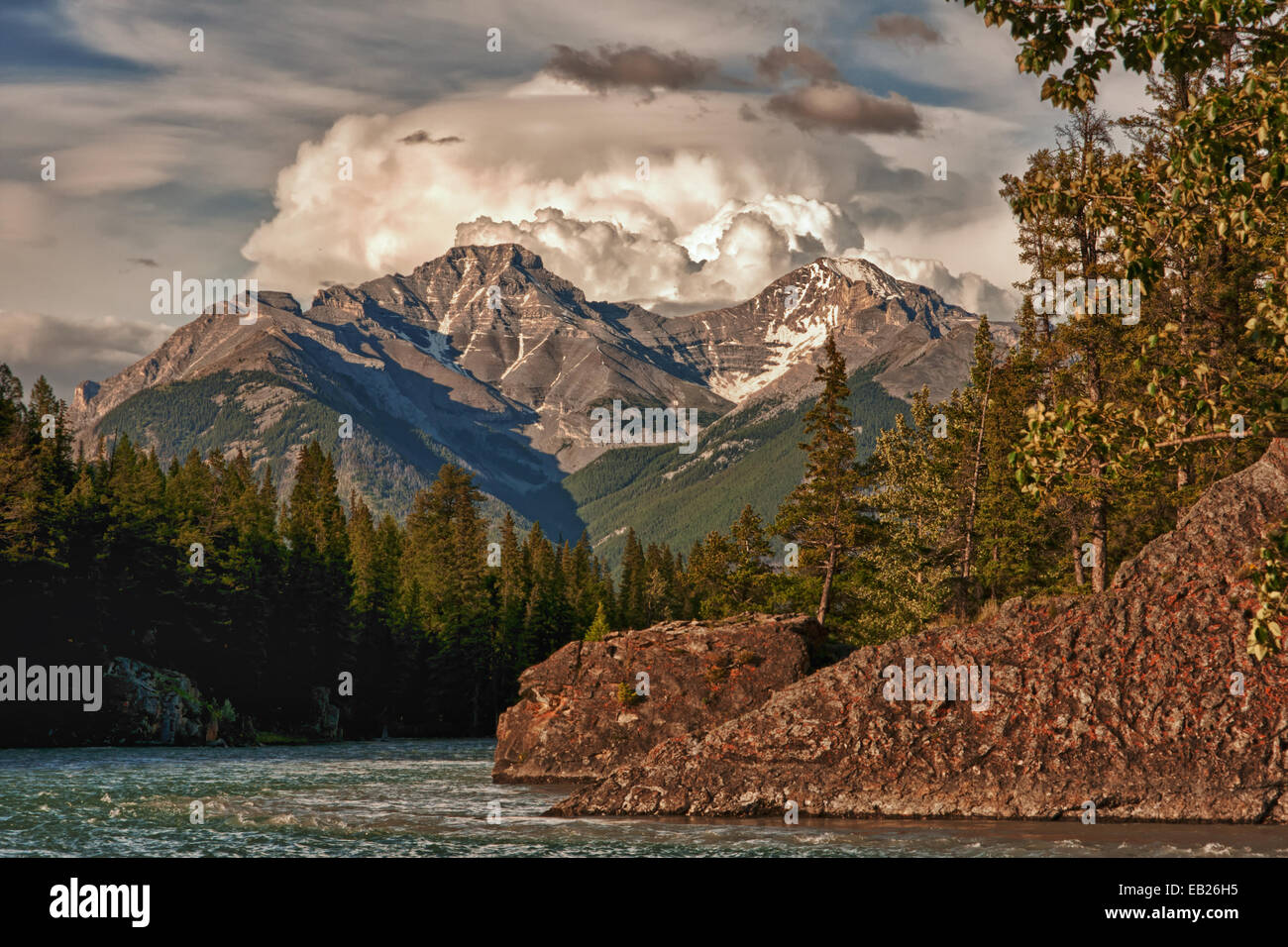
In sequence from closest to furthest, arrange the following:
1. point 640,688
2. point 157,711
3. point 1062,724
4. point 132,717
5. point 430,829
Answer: point 430,829 < point 1062,724 < point 640,688 < point 132,717 < point 157,711

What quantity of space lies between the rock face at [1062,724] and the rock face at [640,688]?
10.3m

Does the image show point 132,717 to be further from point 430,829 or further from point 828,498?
point 430,829

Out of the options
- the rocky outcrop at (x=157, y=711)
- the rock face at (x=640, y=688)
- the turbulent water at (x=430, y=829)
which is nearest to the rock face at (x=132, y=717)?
the rocky outcrop at (x=157, y=711)

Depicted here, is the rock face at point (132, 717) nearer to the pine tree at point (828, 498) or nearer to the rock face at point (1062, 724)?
the pine tree at point (828, 498)

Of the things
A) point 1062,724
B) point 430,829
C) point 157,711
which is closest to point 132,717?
point 157,711

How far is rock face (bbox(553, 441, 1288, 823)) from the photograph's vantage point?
99.7 feet

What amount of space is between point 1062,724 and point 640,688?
1896 cm

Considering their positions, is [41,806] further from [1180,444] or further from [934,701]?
[1180,444]

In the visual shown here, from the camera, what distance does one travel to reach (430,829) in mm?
30000

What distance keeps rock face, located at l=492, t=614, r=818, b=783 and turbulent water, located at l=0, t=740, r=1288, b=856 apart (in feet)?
11.8

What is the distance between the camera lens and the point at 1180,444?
48.6 ft

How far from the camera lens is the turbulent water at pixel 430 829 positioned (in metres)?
25.7

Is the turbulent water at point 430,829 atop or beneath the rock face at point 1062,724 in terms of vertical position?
beneath
